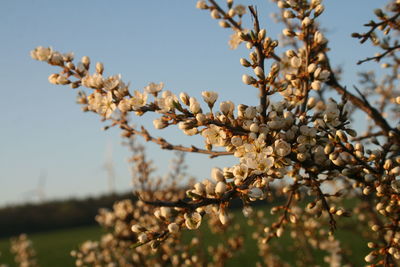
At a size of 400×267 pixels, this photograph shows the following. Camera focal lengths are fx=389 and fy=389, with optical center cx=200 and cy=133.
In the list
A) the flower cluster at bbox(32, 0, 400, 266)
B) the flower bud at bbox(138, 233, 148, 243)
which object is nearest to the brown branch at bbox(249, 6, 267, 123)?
the flower cluster at bbox(32, 0, 400, 266)

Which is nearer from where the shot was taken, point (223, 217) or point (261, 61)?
point (223, 217)

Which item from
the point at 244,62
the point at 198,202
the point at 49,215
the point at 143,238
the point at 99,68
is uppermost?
the point at 49,215

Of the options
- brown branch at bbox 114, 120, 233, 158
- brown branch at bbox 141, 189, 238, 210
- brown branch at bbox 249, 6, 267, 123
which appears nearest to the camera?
brown branch at bbox 141, 189, 238, 210

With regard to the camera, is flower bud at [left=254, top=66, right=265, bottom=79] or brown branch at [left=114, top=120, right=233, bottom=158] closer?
flower bud at [left=254, top=66, right=265, bottom=79]

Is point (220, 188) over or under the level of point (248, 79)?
under

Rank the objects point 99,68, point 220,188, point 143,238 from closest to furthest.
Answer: point 220,188 → point 143,238 → point 99,68

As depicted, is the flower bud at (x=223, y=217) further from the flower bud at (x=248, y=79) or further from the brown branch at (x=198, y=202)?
the flower bud at (x=248, y=79)

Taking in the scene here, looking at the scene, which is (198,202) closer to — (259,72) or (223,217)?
(223,217)

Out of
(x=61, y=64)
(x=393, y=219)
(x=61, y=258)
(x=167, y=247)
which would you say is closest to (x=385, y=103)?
(x=393, y=219)

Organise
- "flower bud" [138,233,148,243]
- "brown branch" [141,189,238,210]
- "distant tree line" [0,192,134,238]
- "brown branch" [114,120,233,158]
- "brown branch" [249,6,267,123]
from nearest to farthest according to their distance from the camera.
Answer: "brown branch" [141,189,238,210], "flower bud" [138,233,148,243], "brown branch" [249,6,267,123], "brown branch" [114,120,233,158], "distant tree line" [0,192,134,238]

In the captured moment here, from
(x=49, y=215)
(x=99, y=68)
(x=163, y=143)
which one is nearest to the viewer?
(x=99, y=68)

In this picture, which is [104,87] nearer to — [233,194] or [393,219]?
[233,194]

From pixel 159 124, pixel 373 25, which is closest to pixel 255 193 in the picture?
pixel 159 124

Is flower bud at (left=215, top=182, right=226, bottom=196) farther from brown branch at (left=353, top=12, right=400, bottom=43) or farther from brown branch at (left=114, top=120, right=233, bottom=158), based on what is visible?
brown branch at (left=353, top=12, right=400, bottom=43)
